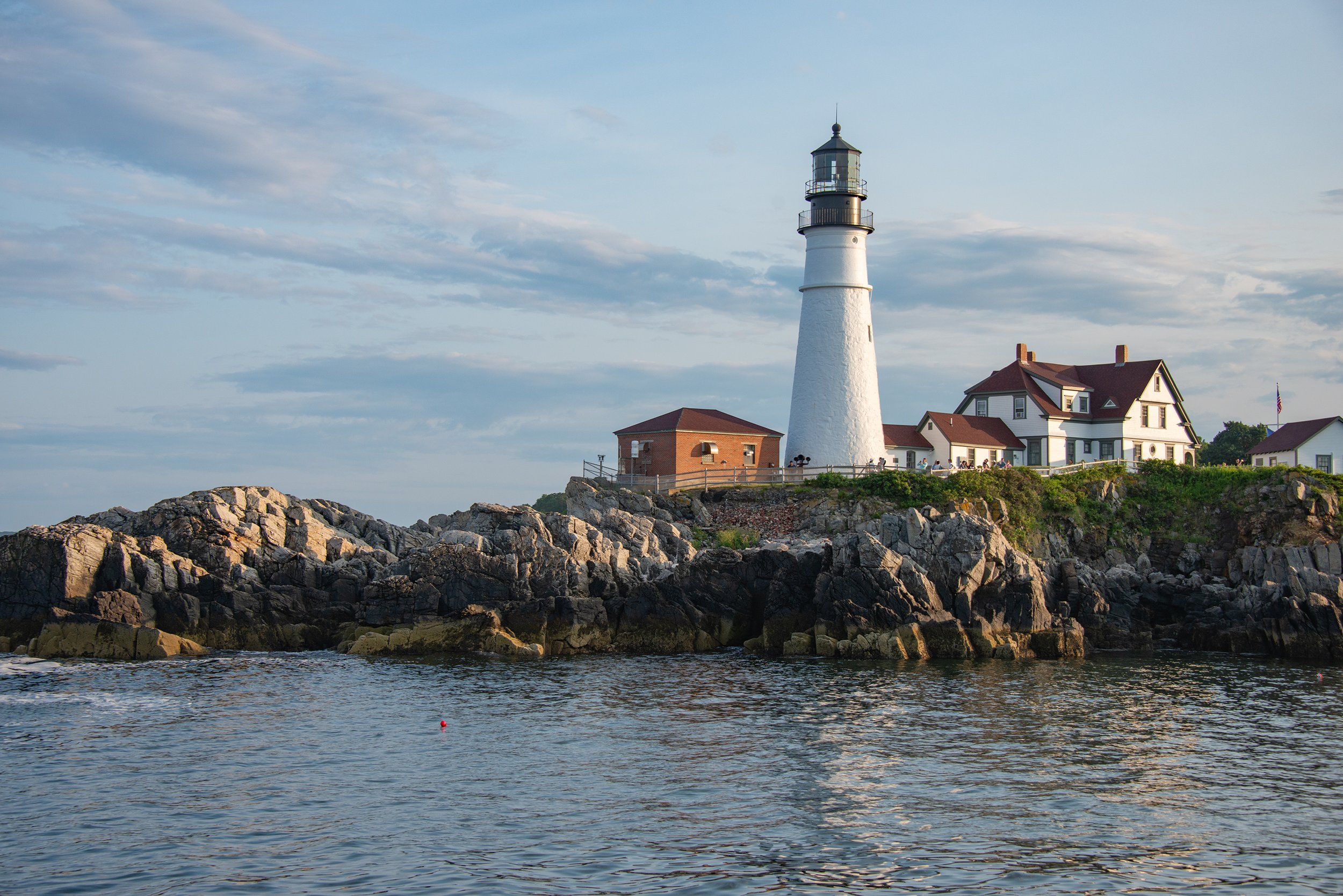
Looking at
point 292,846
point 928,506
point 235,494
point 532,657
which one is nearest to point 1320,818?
point 292,846

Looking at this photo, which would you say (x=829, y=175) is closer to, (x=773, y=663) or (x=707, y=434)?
(x=707, y=434)

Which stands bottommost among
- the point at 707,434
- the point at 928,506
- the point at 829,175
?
the point at 928,506

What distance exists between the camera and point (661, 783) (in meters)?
18.5

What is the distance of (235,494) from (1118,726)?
28489mm

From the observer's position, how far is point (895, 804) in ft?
56.3

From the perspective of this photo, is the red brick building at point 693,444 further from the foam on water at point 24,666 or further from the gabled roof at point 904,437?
the foam on water at point 24,666

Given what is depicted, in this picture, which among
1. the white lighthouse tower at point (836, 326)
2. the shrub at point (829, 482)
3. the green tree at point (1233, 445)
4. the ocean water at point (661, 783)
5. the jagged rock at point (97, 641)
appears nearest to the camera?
the ocean water at point (661, 783)

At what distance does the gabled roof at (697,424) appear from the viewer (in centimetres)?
5094

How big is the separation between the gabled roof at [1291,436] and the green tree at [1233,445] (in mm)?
12680

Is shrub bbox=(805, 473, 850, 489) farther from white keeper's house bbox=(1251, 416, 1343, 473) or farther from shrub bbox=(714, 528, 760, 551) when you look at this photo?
white keeper's house bbox=(1251, 416, 1343, 473)

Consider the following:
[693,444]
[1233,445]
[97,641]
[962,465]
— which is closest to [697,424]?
[693,444]

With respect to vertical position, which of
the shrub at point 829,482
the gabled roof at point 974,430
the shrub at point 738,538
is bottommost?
the shrub at point 738,538

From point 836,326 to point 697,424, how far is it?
24.9 feet

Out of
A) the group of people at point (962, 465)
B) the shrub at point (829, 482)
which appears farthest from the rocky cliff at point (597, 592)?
the group of people at point (962, 465)
